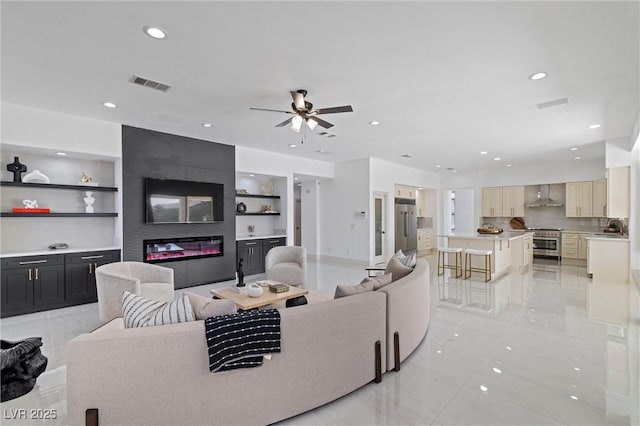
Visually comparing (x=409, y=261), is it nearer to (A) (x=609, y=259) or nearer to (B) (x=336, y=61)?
(B) (x=336, y=61)

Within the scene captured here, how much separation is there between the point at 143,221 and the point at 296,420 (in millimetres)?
4470

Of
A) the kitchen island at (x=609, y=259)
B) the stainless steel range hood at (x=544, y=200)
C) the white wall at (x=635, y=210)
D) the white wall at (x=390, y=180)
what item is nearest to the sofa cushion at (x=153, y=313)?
the white wall at (x=390, y=180)

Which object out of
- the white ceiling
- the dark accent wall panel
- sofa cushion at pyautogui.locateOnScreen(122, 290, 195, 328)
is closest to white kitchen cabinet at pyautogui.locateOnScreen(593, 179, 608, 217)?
the white ceiling

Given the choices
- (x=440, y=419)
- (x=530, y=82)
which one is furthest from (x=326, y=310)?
(x=530, y=82)

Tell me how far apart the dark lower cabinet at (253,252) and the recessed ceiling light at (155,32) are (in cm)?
468

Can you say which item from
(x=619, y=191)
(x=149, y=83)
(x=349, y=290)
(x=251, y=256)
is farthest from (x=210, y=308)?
(x=619, y=191)

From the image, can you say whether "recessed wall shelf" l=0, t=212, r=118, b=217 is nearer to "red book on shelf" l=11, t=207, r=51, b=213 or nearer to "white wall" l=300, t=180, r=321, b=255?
"red book on shelf" l=11, t=207, r=51, b=213

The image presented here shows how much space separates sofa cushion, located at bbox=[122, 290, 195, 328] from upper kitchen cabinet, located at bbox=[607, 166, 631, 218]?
26.1 feet

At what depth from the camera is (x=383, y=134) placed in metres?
5.65

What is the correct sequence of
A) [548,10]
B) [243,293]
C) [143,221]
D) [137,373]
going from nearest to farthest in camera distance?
[137,373]
[548,10]
[243,293]
[143,221]

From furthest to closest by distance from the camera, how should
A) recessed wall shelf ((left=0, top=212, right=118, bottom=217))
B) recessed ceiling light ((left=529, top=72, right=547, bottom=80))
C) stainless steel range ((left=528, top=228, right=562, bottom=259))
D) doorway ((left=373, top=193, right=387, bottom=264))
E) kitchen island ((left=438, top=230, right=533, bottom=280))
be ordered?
1. stainless steel range ((left=528, top=228, right=562, bottom=259))
2. doorway ((left=373, top=193, right=387, bottom=264))
3. kitchen island ((left=438, top=230, right=533, bottom=280))
4. recessed wall shelf ((left=0, top=212, right=118, bottom=217))
5. recessed ceiling light ((left=529, top=72, right=547, bottom=80))

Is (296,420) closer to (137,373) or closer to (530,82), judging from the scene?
(137,373)

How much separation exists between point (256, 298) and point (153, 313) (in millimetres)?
1769

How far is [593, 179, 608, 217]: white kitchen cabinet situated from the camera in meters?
8.00
